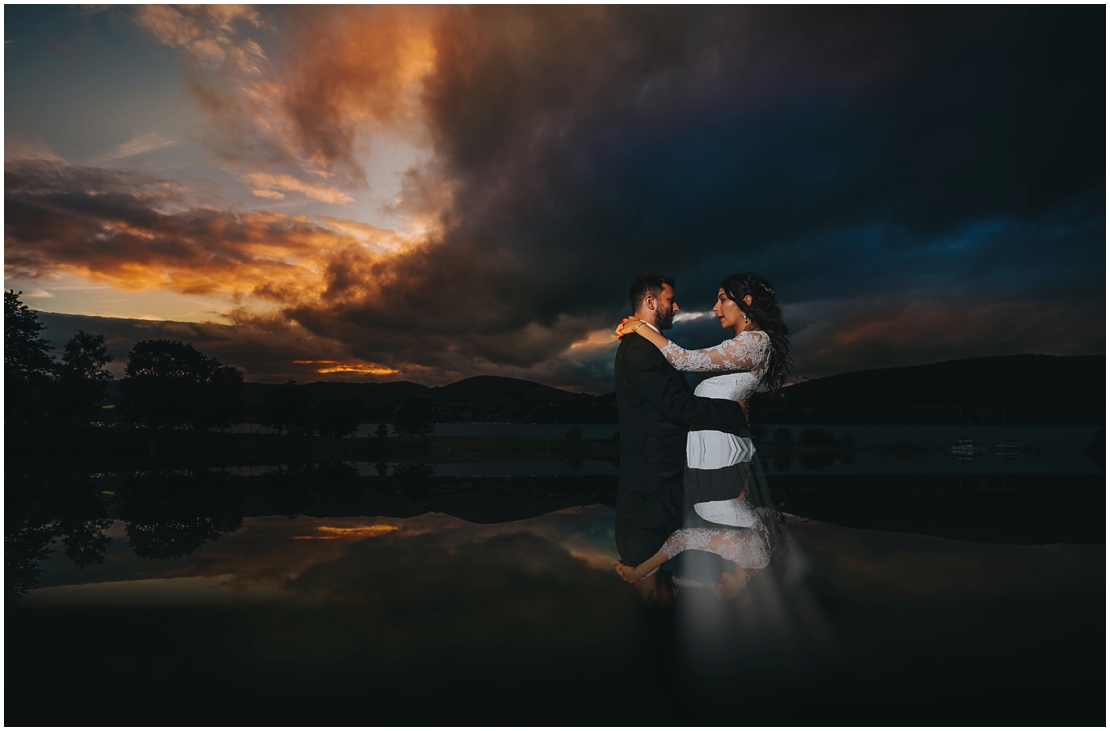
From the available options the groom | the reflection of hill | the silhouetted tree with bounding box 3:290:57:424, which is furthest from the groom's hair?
the silhouetted tree with bounding box 3:290:57:424

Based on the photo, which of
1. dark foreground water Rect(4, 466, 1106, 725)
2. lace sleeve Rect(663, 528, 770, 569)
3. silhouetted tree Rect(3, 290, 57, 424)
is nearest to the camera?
dark foreground water Rect(4, 466, 1106, 725)

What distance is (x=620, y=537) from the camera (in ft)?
13.8

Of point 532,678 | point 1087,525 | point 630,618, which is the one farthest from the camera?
point 1087,525

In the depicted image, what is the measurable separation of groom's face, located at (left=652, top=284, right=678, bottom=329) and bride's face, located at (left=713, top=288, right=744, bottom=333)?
741 millimetres

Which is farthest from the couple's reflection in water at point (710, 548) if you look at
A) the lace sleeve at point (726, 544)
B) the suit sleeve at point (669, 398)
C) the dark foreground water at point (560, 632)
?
the suit sleeve at point (669, 398)

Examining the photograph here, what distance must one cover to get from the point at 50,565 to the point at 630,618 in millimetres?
7149

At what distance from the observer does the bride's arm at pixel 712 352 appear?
5.22 metres

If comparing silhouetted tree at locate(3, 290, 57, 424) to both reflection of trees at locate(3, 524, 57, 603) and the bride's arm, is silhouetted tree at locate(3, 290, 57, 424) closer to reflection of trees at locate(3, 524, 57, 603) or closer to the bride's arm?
reflection of trees at locate(3, 524, 57, 603)

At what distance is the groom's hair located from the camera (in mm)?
5406

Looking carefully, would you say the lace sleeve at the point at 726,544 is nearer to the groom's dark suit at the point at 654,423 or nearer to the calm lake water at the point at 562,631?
the calm lake water at the point at 562,631

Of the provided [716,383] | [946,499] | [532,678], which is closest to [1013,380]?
[946,499]

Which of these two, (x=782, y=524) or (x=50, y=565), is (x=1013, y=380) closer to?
(x=782, y=524)

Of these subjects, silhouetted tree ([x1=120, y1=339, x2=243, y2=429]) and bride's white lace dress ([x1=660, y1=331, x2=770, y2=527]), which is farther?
silhouetted tree ([x1=120, y1=339, x2=243, y2=429])

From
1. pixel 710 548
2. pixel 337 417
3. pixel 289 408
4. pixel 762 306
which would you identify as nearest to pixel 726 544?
pixel 710 548
